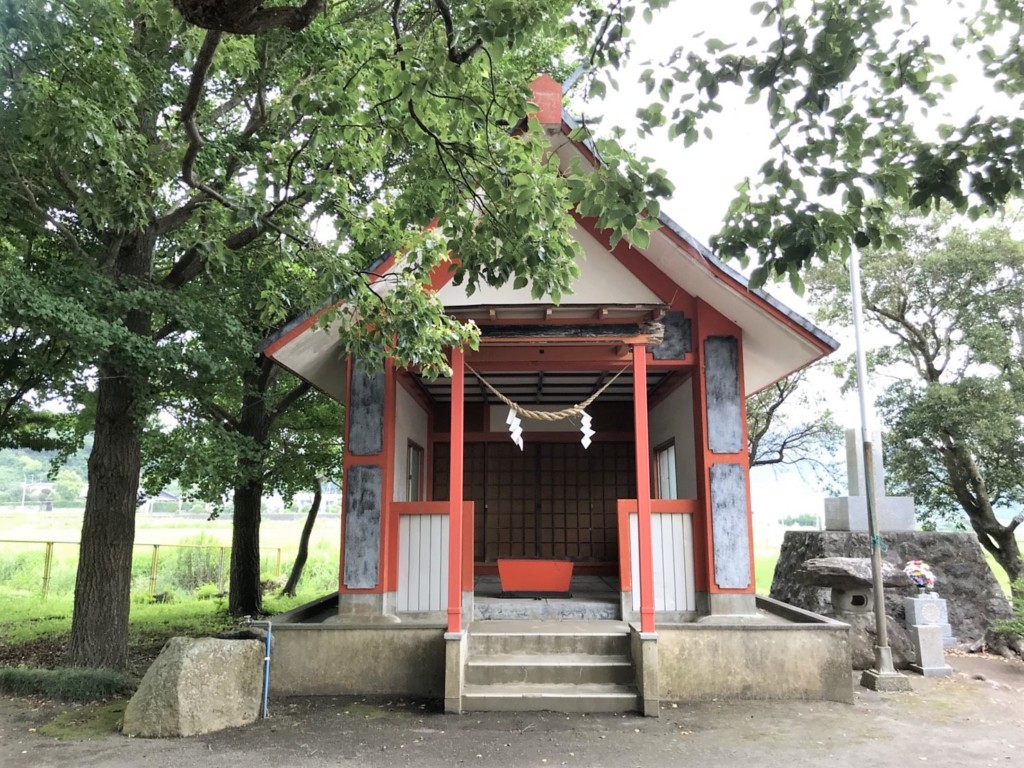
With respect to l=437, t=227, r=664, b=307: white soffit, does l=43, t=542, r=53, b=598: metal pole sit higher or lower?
lower

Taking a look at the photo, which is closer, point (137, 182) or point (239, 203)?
point (239, 203)

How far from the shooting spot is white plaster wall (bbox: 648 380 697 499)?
27.2ft

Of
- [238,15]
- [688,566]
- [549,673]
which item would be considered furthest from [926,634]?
[238,15]

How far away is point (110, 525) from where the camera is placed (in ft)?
26.4

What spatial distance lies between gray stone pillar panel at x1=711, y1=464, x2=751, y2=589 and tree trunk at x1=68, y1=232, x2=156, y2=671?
21.4 ft

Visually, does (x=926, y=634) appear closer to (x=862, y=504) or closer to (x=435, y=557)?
(x=862, y=504)

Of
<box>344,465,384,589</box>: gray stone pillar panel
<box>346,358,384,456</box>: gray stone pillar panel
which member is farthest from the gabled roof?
<box>344,465,384,589</box>: gray stone pillar panel

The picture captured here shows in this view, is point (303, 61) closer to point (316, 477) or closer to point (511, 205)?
point (511, 205)

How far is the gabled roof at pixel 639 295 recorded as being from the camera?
730 centimetres

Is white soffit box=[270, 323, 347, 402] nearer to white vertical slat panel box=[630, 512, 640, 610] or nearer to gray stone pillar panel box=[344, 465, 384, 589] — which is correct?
gray stone pillar panel box=[344, 465, 384, 589]

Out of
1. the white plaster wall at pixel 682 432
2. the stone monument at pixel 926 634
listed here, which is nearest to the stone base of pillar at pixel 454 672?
the white plaster wall at pixel 682 432

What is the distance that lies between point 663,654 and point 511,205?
4596mm

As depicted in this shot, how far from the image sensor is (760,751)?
526 cm

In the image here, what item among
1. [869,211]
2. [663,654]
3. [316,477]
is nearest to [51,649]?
[316,477]
